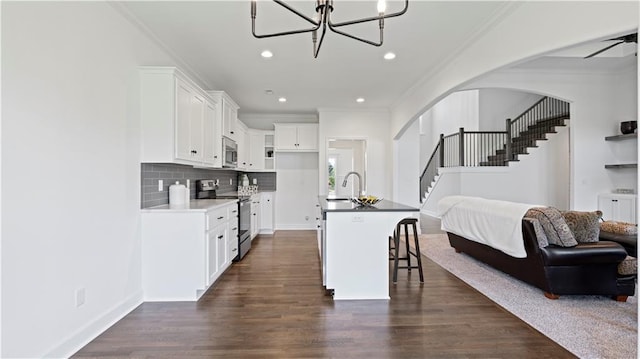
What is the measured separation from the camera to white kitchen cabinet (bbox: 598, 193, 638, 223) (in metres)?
4.80

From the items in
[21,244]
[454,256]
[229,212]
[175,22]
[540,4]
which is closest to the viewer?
[21,244]

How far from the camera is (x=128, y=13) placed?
277 cm

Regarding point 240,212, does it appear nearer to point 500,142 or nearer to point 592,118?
point 592,118

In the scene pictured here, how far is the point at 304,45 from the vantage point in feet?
11.6

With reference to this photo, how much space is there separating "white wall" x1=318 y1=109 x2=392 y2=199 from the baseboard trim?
4299 mm

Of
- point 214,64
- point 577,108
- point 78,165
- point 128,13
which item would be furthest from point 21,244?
point 577,108

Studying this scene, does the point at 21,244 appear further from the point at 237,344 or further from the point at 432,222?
the point at 432,222

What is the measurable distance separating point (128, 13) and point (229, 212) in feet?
7.70

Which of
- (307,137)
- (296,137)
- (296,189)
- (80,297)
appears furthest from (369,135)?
(80,297)

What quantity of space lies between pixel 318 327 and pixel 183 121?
96.8 inches

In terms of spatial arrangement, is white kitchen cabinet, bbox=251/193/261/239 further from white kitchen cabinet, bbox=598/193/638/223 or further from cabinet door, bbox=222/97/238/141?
white kitchen cabinet, bbox=598/193/638/223

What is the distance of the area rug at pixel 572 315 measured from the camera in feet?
7.18

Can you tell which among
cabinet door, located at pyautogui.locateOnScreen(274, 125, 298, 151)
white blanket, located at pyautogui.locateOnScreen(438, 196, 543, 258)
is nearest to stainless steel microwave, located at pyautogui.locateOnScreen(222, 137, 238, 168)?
cabinet door, located at pyautogui.locateOnScreen(274, 125, 298, 151)

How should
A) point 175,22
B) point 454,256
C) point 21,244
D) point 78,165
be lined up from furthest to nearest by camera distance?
point 454,256
point 175,22
point 78,165
point 21,244
